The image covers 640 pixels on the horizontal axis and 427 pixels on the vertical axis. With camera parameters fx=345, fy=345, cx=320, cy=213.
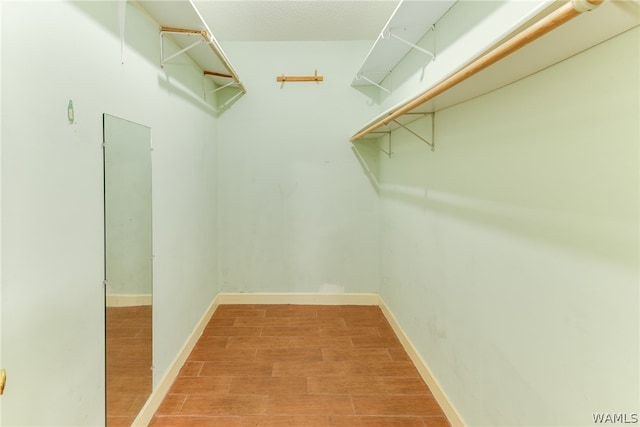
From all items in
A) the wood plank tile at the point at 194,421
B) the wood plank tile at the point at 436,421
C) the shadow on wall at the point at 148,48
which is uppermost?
the shadow on wall at the point at 148,48

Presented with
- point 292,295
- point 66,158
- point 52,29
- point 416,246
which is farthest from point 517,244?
point 292,295

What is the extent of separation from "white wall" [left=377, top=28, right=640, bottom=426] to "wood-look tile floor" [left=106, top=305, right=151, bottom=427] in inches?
67.2

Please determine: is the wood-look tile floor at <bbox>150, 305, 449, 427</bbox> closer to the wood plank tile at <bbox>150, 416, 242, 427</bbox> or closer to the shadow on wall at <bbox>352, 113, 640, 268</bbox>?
the wood plank tile at <bbox>150, 416, 242, 427</bbox>

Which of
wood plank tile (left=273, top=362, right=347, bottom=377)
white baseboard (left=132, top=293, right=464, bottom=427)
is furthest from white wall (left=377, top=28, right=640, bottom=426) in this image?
wood plank tile (left=273, top=362, right=347, bottom=377)

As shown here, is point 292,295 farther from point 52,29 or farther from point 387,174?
point 52,29

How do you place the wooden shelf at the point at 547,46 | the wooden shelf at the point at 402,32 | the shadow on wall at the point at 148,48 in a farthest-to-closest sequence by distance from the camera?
1. the wooden shelf at the point at 402,32
2. the shadow on wall at the point at 148,48
3. the wooden shelf at the point at 547,46

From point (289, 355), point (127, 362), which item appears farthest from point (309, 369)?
point (127, 362)

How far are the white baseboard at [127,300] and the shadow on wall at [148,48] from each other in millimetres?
1090

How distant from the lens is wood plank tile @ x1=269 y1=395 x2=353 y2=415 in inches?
80.2

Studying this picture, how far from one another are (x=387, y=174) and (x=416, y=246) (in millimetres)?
1047

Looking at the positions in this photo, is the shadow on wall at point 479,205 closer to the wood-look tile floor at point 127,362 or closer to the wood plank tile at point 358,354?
the wood plank tile at point 358,354

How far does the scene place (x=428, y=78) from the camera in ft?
7.57

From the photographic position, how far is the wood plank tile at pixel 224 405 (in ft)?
6.66

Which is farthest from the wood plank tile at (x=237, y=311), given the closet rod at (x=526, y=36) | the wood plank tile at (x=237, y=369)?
the closet rod at (x=526, y=36)
